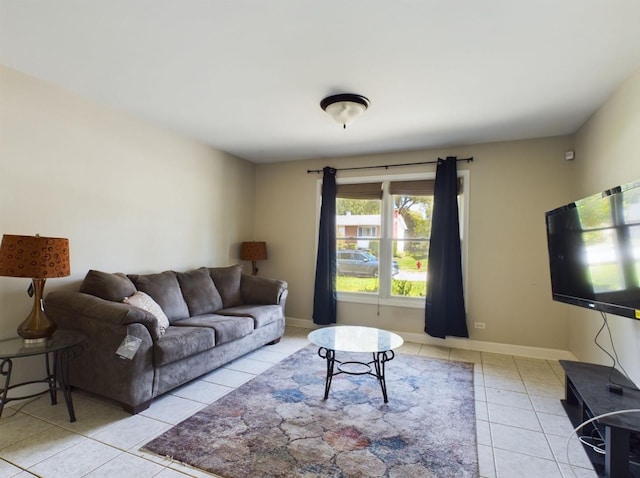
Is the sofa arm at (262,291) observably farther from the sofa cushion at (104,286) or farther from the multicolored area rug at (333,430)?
the sofa cushion at (104,286)

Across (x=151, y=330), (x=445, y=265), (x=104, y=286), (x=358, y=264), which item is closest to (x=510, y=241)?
(x=445, y=265)

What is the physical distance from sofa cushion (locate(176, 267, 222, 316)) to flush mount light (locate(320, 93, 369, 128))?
7.76 ft

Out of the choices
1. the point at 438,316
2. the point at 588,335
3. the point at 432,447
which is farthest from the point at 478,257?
the point at 432,447


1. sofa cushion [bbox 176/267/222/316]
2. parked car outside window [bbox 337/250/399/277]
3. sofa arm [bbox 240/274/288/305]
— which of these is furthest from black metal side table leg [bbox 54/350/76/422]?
parked car outside window [bbox 337/250/399/277]

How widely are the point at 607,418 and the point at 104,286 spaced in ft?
11.6

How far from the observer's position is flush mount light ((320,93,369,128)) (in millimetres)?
2869

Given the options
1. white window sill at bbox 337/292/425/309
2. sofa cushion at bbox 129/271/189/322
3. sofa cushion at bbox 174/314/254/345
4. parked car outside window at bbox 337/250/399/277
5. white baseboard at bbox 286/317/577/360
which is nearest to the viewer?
sofa cushion at bbox 174/314/254/345

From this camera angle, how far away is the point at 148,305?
297cm

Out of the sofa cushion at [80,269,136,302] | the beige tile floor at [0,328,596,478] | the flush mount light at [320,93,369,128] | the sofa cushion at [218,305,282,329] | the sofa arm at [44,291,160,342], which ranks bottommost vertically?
the beige tile floor at [0,328,596,478]

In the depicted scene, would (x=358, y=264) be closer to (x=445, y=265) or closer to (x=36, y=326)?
(x=445, y=265)

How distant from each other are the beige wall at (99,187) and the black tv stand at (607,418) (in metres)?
3.92

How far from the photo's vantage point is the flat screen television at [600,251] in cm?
192

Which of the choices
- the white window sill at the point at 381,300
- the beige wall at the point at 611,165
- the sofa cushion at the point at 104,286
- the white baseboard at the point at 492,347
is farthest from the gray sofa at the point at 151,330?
the beige wall at the point at 611,165

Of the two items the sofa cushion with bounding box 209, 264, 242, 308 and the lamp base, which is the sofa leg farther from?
the sofa cushion with bounding box 209, 264, 242, 308
